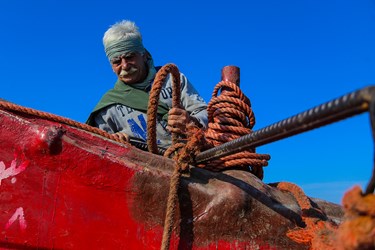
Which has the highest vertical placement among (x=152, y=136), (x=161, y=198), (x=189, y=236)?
(x=152, y=136)

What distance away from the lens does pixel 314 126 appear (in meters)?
1.10

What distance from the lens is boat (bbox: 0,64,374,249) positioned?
1.64 metres

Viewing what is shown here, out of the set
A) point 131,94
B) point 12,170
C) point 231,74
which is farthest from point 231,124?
point 131,94

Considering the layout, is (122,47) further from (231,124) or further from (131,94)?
(231,124)

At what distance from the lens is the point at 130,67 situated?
11.4ft

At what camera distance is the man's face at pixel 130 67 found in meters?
3.47

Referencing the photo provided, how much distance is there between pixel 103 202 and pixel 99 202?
1 cm

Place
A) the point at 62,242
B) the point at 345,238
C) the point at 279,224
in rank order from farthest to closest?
1. the point at 279,224
2. the point at 62,242
3. the point at 345,238

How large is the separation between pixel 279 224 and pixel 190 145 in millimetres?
469

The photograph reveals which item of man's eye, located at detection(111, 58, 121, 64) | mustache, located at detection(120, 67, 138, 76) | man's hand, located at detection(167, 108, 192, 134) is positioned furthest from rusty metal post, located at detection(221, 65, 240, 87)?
man's eye, located at detection(111, 58, 121, 64)

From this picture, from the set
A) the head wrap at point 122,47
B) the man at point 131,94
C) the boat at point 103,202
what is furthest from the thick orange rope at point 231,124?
the head wrap at point 122,47

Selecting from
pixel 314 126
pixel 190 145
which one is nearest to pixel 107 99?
pixel 190 145

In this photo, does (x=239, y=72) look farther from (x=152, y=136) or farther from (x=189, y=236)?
(x=189, y=236)

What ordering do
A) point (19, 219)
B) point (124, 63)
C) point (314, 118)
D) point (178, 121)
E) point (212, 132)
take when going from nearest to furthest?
point (314, 118), point (19, 219), point (178, 121), point (212, 132), point (124, 63)
